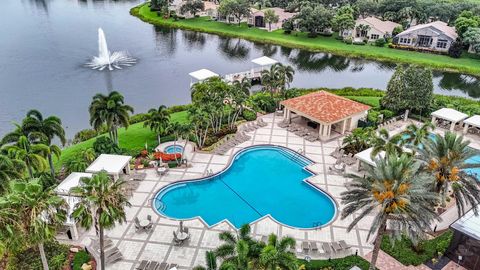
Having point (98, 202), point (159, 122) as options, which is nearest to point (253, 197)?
point (159, 122)

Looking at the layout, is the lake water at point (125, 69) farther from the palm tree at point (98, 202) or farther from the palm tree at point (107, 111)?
the palm tree at point (98, 202)

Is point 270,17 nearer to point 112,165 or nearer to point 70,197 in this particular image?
point 112,165

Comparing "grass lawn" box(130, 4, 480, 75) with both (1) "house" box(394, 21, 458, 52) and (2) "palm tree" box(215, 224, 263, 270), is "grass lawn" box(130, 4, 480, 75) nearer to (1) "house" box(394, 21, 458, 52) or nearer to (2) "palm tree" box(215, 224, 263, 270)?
(1) "house" box(394, 21, 458, 52)

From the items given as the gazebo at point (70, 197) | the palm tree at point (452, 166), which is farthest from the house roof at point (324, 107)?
the gazebo at point (70, 197)

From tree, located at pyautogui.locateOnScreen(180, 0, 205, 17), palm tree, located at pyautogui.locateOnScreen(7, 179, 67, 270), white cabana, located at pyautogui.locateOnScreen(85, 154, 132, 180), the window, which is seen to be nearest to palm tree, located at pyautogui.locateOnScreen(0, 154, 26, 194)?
palm tree, located at pyautogui.locateOnScreen(7, 179, 67, 270)

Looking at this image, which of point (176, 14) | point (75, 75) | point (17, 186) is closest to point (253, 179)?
point (17, 186)
